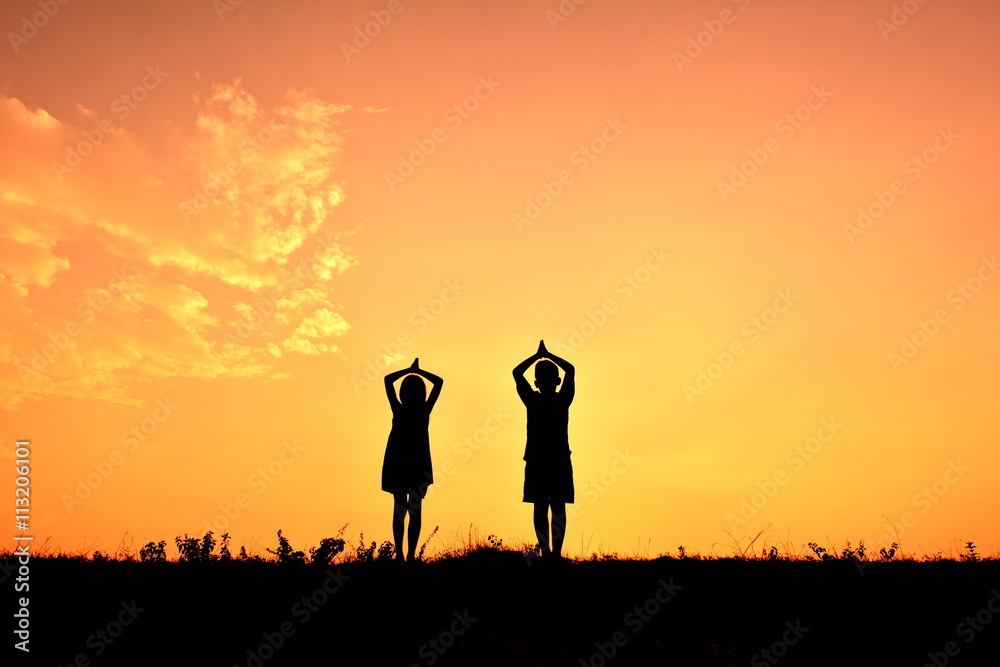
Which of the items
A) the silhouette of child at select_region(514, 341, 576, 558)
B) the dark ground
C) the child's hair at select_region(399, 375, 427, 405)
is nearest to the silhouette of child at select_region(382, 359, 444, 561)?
the child's hair at select_region(399, 375, 427, 405)

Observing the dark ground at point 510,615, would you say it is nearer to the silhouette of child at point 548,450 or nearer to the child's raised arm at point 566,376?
the silhouette of child at point 548,450

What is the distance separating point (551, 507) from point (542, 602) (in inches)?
80.9

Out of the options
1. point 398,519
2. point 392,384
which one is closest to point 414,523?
point 398,519

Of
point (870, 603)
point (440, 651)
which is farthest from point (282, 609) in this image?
point (870, 603)

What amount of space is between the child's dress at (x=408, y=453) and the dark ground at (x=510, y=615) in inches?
51.2

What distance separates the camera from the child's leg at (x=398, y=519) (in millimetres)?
12250

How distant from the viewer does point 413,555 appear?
12375mm

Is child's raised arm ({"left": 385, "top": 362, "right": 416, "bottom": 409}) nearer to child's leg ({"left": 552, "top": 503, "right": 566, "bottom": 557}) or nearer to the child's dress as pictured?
the child's dress

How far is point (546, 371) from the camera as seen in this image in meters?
11.6

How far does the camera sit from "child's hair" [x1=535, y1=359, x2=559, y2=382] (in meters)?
11.6

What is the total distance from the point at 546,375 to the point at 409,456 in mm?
2547

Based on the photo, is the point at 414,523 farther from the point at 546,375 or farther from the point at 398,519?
the point at 546,375

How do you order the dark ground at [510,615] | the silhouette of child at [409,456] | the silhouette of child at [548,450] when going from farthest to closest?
the silhouette of child at [409,456], the silhouette of child at [548,450], the dark ground at [510,615]

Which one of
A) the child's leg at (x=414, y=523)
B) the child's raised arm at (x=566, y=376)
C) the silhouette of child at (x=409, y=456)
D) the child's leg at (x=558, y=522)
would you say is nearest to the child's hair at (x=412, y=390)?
the silhouette of child at (x=409, y=456)
